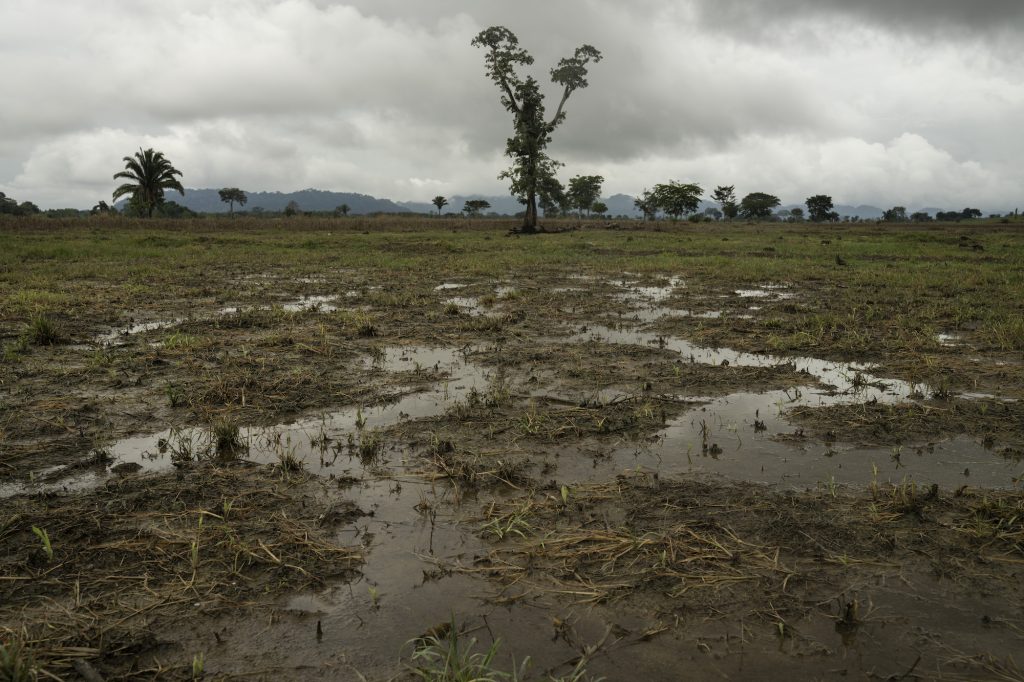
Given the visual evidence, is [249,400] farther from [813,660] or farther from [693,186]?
[693,186]

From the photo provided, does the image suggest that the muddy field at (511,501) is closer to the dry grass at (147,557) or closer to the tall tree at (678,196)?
the dry grass at (147,557)

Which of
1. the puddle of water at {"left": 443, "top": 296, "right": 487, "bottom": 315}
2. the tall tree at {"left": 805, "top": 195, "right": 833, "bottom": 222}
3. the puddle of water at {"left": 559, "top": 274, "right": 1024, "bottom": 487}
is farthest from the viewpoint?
the tall tree at {"left": 805, "top": 195, "right": 833, "bottom": 222}

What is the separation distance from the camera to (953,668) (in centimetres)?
225

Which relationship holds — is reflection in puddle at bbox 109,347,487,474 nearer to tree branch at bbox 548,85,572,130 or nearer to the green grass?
the green grass

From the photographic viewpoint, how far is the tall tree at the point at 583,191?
3989 inches

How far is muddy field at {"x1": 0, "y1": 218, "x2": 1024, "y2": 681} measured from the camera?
2406 mm

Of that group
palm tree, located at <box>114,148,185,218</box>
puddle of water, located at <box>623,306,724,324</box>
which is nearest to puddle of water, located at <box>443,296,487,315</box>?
puddle of water, located at <box>623,306,724,324</box>

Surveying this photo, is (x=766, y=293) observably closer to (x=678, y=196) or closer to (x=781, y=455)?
(x=781, y=455)

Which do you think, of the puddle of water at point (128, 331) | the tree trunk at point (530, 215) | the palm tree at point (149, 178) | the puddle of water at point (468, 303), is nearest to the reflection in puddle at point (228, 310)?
the puddle of water at point (128, 331)

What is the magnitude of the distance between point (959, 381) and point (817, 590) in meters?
4.62

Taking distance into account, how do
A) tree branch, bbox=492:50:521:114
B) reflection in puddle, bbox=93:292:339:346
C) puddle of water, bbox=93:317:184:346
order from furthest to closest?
tree branch, bbox=492:50:521:114, reflection in puddle, bbox=93:292:339:346, puddle of water, bbox=93:317:184:346

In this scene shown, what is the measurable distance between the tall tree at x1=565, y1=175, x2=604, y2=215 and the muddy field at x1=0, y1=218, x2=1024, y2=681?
9697 cm

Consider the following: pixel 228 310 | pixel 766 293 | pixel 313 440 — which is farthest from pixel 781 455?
pixel 228 310

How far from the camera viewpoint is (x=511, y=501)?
360cm
